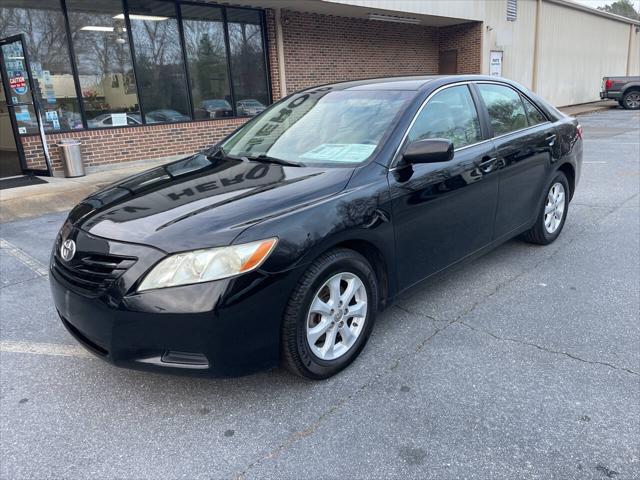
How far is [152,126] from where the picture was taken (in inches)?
418

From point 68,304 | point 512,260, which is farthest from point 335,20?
point 68,304

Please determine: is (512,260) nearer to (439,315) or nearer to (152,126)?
(439,315)

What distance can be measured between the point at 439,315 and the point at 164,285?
205 cm

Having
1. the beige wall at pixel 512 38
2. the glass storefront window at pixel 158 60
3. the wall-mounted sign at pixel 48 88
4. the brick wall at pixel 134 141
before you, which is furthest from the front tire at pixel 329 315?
the beige wall at pixel 512 38

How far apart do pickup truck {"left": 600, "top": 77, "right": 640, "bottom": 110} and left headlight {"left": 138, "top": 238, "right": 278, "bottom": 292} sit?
977 inches

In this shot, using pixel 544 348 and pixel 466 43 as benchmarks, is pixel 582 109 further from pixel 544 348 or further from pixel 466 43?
pixel 544 348

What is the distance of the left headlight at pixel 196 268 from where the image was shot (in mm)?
2324

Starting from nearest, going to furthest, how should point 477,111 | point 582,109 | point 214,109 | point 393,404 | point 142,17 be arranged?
point 393,404
point 477,111
point 142,17
point 214,109
point 582,109

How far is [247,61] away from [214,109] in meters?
1.47

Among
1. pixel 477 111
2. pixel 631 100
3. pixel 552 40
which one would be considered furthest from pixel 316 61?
pixel 631 100

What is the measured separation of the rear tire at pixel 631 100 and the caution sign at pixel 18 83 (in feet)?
75.8

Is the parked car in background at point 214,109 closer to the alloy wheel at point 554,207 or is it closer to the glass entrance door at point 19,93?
the glass entrance door at point 19,93

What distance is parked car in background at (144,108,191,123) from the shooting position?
34.8 ft

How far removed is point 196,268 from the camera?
92.0 inches
